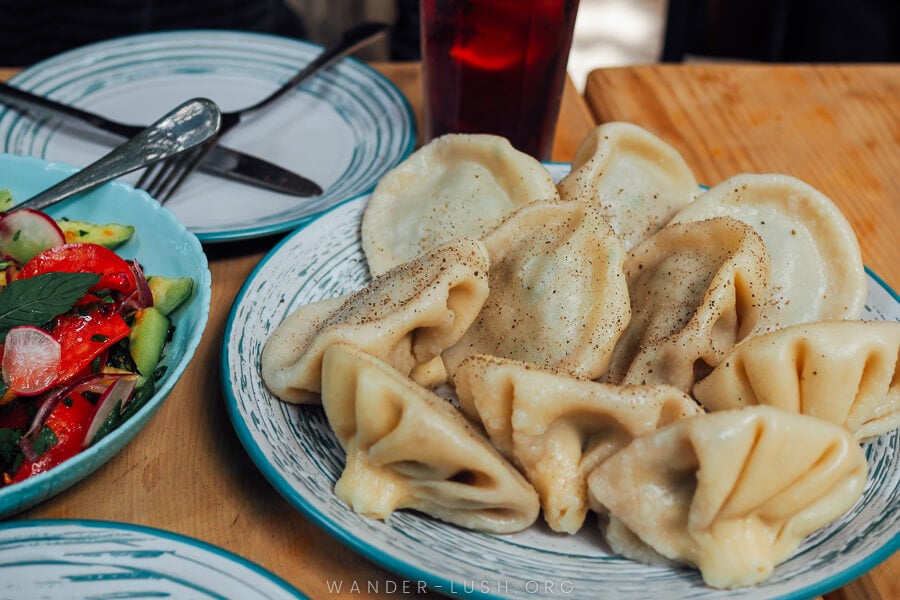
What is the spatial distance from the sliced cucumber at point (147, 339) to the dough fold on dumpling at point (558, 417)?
435mm

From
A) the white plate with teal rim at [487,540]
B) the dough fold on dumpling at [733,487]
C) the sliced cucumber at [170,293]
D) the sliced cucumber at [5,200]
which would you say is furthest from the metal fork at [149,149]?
the dough fold on dumpling at [733,487]

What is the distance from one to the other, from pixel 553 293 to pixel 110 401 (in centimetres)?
61

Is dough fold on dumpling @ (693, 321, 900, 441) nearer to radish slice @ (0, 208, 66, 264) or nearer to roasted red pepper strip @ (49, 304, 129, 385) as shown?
roasted red pepper strip @ (49, 304, 129, 385)

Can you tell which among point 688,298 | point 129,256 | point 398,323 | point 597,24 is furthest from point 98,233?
point 597,24

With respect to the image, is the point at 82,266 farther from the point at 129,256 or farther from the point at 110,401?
the point at 110,401

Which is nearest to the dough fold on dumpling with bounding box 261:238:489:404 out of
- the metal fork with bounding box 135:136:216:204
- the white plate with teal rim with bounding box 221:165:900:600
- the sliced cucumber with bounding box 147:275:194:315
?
the white plate with teal rim with bounding box 221:165:900:600

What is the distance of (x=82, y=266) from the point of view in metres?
1.23

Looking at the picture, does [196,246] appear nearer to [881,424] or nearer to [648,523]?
[648,523]

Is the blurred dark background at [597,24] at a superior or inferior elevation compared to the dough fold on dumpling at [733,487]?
inferior

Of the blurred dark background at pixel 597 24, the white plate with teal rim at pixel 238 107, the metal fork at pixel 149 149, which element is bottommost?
the blurred dark background at pixel 597 24

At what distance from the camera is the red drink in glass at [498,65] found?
1.61m

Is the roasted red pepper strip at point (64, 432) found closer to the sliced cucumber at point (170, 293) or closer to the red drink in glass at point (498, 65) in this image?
the sliced cucumber at point (170, 293)

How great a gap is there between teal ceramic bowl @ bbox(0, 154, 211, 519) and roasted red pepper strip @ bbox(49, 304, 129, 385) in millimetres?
78

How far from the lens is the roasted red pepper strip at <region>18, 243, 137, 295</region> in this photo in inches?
48.3
